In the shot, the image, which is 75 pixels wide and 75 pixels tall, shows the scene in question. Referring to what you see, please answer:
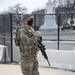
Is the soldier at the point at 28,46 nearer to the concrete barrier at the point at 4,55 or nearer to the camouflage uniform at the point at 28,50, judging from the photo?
the camouflage uniform at the point at 28,50

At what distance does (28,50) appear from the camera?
5.32 metres

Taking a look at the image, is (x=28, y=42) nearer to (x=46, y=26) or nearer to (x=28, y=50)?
(x=28, y=50)

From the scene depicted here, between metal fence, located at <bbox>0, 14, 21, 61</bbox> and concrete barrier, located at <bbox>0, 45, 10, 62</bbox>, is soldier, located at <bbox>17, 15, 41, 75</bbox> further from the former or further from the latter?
metal fence, located at <bbox>0, 14, 21, 61</bbox>

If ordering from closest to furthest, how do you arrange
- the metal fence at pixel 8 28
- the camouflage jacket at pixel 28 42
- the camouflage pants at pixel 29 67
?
the camouflage jacket at pixel 28 42 → the camouflage pants at pixel 29 67 → the metal fence at pixel 8 28

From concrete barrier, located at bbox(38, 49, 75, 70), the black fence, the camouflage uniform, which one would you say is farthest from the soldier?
the black fence

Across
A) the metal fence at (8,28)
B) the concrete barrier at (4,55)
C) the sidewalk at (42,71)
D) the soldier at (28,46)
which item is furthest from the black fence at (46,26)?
the soldier at (28,46)

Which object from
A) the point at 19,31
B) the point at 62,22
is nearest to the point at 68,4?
the point at 62,22

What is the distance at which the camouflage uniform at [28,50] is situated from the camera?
5277 mm

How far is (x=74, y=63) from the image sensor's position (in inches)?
393

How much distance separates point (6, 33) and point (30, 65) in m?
8.25

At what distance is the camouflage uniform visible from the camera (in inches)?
208

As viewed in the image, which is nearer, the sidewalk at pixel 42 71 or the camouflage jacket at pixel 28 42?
the camouflage jacket at pixel 28 42

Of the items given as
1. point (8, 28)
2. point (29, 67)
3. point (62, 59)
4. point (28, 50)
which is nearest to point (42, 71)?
point (62, 59)

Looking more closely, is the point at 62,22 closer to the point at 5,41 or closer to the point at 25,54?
the point at 5,41
